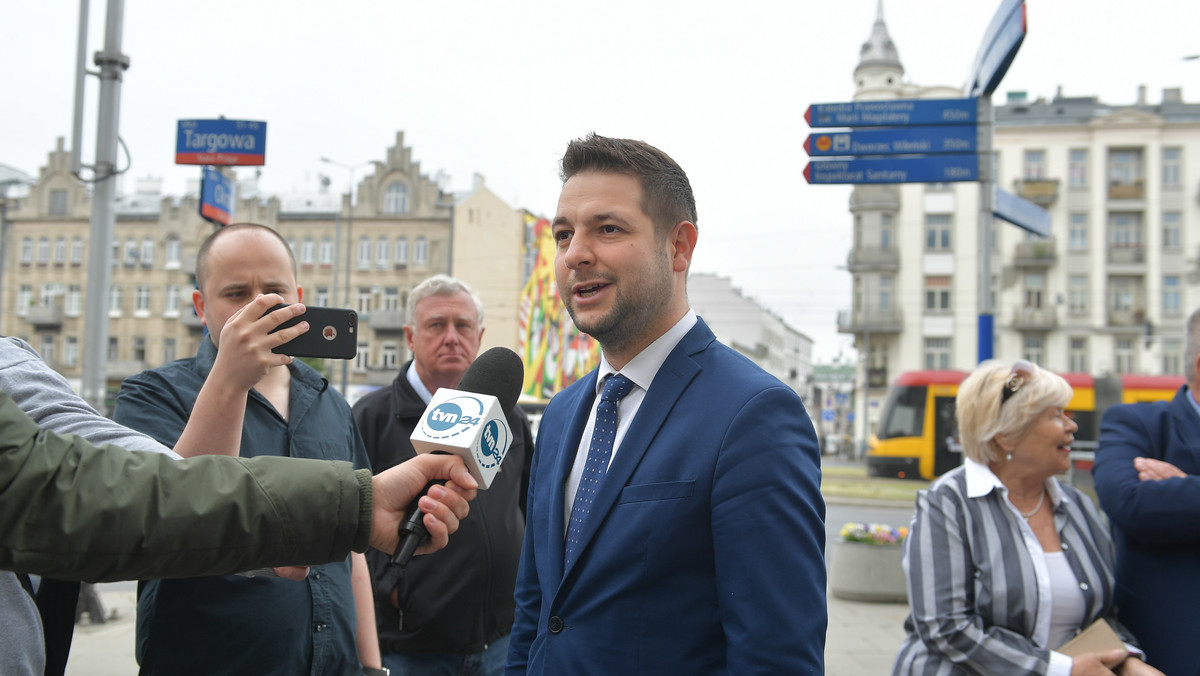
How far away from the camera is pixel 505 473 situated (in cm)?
388

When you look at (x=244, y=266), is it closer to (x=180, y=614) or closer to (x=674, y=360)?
(x=180, y=614)

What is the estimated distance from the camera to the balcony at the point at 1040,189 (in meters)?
45.8

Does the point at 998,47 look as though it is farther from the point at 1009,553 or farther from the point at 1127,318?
the point at 1127,318

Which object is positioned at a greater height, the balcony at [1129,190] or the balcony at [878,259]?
the balcony at [1129,190]

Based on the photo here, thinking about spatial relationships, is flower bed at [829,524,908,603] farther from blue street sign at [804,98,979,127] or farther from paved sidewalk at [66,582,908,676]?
blue street sign at [804,98,979,127]

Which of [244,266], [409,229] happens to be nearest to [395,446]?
[244,266]

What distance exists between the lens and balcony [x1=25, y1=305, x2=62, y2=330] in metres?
52.6

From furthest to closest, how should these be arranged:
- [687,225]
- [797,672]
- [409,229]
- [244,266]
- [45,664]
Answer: [409,229] < [244,266] < [687,225] < [45,664] < [797,672]

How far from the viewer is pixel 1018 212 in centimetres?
668

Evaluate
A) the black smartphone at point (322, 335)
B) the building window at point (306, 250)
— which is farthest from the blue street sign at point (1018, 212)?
the building window at point (306, 250)

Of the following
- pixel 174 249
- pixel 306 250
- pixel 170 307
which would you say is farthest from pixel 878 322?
pixel 174 249

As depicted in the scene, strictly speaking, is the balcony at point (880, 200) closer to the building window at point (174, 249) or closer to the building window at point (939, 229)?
the building window at point (939, 229)

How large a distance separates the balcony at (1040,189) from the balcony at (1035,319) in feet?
18.4

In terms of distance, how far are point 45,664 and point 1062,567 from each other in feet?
10.6
